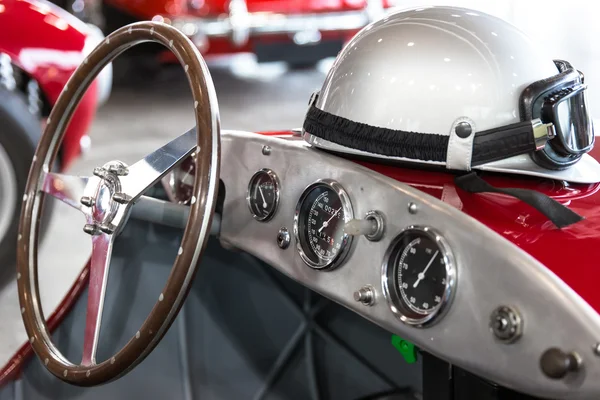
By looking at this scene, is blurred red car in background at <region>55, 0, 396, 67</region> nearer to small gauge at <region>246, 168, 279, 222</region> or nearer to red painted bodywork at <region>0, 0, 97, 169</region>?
red painted bodywork at <region>0, 0, 97, 169</region>

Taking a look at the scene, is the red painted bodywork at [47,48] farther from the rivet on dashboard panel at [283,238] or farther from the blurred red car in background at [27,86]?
the rivet on dashboard panel at [283,238]

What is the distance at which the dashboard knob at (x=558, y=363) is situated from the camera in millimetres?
937

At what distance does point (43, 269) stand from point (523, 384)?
2.63 m

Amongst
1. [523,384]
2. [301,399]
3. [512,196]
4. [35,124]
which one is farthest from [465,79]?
[35,124]

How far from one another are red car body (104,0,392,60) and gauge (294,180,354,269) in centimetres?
475

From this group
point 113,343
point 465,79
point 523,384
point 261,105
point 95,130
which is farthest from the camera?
point 261,105

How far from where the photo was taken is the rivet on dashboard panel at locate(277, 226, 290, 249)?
139cm

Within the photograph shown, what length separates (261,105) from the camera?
6.33 metres

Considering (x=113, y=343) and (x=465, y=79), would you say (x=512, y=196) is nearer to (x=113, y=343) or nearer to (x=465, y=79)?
(x=465, y=79)

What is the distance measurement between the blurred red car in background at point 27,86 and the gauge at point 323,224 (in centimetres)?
195

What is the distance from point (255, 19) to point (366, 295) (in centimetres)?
510

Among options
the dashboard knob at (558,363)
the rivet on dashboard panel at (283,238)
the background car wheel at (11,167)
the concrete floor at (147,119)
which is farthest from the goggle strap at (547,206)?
the background car wheel at (11,167)

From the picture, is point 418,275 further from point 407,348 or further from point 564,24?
point 564,24

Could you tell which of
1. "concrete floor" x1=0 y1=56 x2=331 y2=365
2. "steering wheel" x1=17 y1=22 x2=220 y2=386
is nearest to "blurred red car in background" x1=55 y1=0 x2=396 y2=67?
"concrete floor" x1=0 y1=56 x2=331 y2=365
